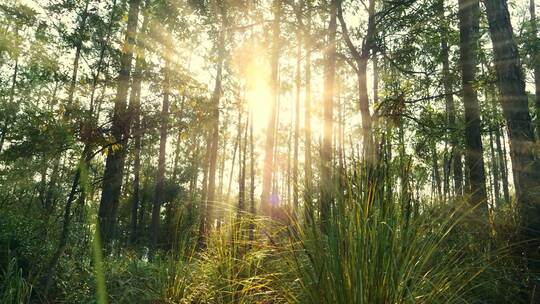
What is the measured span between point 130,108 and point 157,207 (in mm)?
10886

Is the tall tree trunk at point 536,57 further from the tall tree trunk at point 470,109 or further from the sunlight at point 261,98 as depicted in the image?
the sunlight at point 261,98

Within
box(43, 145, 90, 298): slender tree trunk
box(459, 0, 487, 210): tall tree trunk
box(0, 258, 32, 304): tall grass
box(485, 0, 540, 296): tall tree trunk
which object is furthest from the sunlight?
box(0, 258, 32, 304): tall grass

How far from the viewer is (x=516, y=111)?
4121mm

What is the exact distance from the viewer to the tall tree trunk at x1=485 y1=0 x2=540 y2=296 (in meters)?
3.61

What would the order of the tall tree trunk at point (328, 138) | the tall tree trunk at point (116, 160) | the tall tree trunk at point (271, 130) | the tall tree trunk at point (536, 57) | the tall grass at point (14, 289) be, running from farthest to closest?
the tall tree trunk at point (271, 130) < the tall tree trunk at point (116, 160) < the tall tree trunk at point (536, 57) < the tall grass at point (14, 289) < the tall tree trunk at point (328, 138)

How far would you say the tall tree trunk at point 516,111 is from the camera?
11.8 feet

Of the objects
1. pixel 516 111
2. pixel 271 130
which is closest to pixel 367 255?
pixel 516 111

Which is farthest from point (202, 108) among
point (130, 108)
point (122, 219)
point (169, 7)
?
point (122, 219)

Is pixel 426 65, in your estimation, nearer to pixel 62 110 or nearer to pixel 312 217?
pixel 62 110

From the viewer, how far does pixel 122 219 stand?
22469 millimetres

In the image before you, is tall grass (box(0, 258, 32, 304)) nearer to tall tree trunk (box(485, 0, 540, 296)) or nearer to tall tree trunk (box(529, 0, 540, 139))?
tall tree trunk (box(485, 0, 540, 296))

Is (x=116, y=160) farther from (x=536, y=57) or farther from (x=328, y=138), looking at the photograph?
(x=536, y=57)

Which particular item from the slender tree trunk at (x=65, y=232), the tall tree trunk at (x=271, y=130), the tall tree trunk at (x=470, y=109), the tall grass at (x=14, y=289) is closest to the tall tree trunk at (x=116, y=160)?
the slender tree trunk at (x=65, y=232)

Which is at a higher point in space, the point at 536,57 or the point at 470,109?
the point at 536,57
